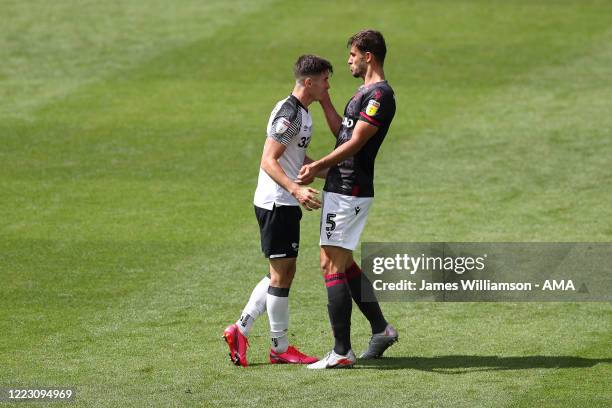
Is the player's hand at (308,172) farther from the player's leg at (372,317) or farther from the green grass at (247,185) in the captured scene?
the green grass at (247,185)

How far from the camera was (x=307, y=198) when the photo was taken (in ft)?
27.1

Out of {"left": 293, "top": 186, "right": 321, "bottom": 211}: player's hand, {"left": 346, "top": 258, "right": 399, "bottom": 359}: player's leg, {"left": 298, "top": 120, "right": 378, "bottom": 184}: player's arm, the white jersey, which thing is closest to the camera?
{"left": 293, "top": 186, "right": 321, "bottom": 211}: player's hand

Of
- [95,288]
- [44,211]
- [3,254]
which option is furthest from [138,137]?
[95,288]

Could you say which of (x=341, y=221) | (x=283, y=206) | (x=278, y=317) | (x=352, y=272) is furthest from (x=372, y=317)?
(x=283, y=206)

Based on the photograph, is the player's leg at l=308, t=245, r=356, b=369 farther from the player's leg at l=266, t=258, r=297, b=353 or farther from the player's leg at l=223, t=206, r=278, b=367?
the player's leg at l=223, t=206, r=278, b=367

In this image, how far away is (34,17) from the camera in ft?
74.6

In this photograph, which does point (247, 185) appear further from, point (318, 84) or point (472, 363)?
point (472, 363)

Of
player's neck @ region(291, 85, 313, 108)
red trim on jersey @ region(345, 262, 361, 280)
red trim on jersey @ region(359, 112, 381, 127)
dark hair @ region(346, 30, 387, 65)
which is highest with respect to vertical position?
dark hair @ region(346, 30, 387, 65)

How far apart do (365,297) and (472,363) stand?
0.95 metres

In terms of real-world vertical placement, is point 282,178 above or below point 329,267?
above

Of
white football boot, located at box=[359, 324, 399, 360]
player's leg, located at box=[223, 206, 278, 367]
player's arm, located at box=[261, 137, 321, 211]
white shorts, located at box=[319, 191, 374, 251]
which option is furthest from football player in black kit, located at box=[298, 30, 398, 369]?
player's leg, located at box=[223, 206, 278, 367]

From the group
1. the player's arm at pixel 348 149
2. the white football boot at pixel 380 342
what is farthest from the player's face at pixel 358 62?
the white football boot at pixel 380 342

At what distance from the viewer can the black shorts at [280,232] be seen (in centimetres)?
872

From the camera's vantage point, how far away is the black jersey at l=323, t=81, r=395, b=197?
8531 mm
